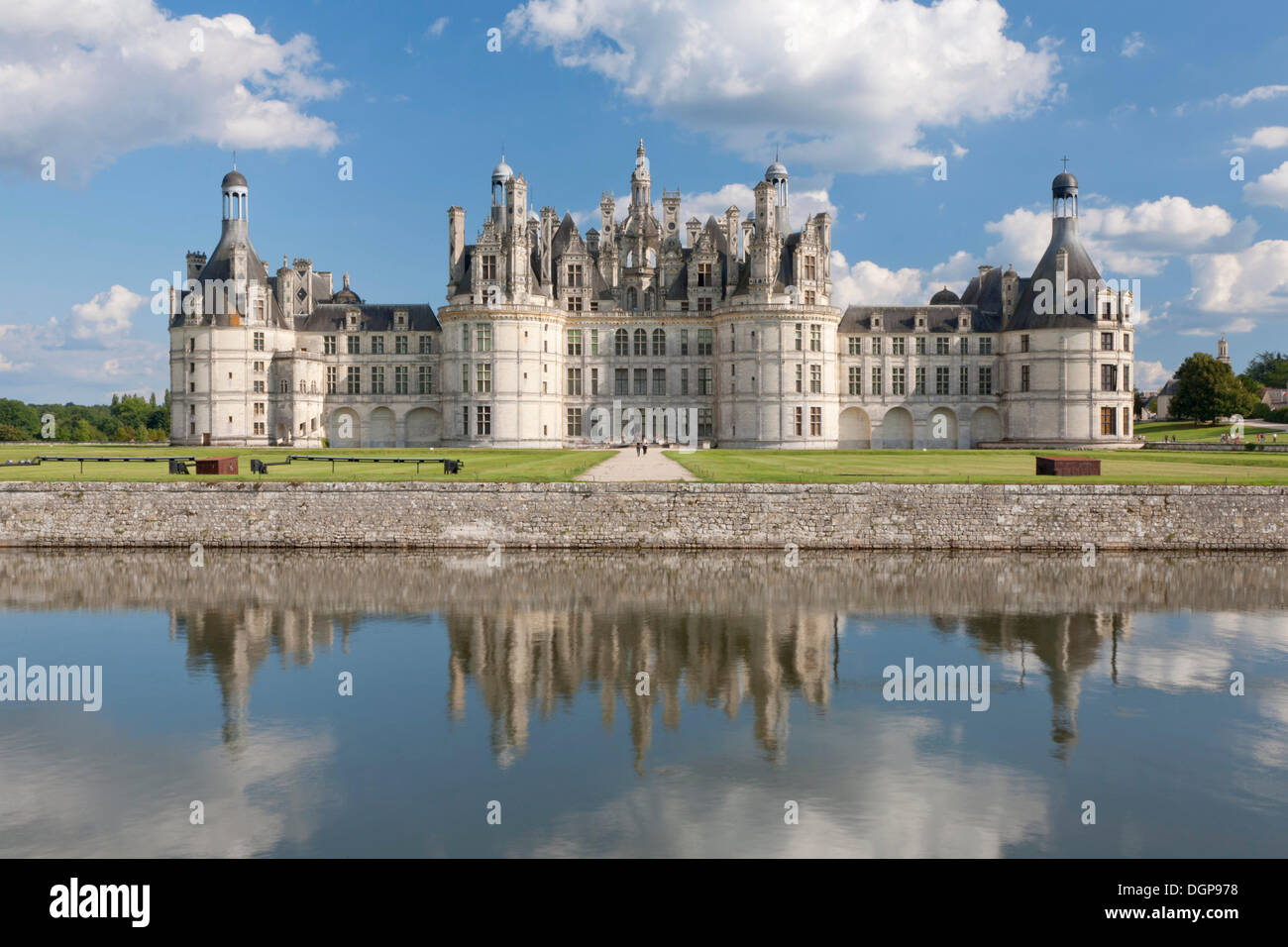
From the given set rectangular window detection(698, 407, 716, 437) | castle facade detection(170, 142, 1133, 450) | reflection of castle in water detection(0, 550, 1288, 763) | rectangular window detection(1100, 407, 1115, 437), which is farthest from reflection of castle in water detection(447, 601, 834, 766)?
rectangular window detection(1100, 407, 1115, 437)

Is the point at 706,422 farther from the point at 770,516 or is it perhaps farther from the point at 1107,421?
the point at 770,516

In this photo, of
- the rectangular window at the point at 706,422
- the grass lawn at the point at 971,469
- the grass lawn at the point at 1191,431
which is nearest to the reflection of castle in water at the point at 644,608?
the grass lawn at the point at 971,469

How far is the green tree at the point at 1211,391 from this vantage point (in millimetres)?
87562

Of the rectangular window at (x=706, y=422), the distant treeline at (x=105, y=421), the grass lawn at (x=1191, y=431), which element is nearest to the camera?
the rectangular window at (x=706, y=422)

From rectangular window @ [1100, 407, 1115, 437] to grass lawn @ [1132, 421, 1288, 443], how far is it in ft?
39.4

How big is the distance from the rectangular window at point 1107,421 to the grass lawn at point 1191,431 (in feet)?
39.4

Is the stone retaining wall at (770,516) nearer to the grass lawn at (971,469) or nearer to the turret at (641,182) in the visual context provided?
the grass lawn at (971,469)

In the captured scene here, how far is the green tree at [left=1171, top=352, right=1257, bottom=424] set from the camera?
87562 millimetres

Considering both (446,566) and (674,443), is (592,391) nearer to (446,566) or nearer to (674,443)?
(674,443)

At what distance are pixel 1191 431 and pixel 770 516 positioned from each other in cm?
7159

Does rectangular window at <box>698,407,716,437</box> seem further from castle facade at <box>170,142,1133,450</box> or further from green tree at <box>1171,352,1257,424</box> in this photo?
green tree at <box>1171,352,1257,424</box>

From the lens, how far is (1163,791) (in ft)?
39.7
